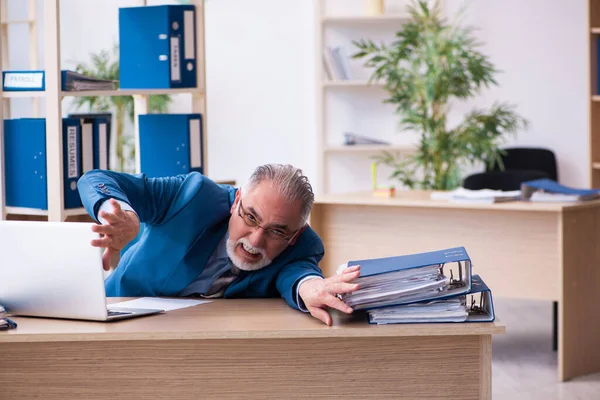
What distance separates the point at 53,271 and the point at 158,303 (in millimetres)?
367

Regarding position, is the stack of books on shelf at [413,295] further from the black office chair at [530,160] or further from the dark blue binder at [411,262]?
the black office chair at [530,160]

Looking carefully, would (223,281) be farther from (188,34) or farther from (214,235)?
(188,34)

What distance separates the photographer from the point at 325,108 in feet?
24.2

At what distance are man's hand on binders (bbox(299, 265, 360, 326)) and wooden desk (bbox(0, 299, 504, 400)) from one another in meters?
0.04

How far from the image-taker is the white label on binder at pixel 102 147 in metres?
3.49

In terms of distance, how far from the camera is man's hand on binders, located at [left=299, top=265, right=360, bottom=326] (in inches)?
68.7

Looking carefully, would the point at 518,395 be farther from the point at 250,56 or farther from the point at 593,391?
the point at 250,56

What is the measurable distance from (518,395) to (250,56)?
4.47 m

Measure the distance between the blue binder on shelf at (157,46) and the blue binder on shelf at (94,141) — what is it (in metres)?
0.25

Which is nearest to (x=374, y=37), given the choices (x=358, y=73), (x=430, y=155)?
(x=358, y=73)

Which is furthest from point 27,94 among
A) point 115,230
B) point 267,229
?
point 115,230

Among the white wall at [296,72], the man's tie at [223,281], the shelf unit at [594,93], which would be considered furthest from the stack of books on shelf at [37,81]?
the shelf unit at [594,93]

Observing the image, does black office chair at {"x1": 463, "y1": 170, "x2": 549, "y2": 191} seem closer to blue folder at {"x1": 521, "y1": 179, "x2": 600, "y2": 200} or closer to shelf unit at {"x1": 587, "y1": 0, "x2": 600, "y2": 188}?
shelf unit at {"x1": 587, "y1": 0, "x2": 600, "y2": 188}

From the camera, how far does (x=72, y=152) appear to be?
3357 millimetres
